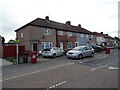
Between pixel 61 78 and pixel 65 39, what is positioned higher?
pixel 65 39

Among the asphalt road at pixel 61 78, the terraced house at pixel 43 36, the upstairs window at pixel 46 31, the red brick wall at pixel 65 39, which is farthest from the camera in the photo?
the red brick wall at pixel 65 39

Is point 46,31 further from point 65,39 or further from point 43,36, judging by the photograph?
point 65,39

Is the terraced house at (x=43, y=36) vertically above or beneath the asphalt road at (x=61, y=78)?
above

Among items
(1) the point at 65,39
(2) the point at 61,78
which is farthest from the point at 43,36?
(2) the point at 61,78

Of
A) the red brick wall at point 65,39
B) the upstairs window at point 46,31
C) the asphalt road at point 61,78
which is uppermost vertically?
the upstairs window at point 46,31

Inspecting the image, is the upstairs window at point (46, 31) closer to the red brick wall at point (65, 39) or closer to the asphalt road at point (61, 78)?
the red brick wall at point (65, 39)

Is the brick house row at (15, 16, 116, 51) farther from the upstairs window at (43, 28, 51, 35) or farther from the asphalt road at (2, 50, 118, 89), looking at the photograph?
the asphalt road at (2, 50, 118, 89)

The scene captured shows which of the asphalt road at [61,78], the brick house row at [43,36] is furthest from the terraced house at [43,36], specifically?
the asphalt road at [61,78]

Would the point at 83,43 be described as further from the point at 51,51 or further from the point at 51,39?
the point at 51,51

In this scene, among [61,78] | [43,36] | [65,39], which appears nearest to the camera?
[61,78]

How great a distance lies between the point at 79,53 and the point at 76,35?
14.6m

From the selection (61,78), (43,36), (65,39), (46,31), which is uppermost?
(46,31)

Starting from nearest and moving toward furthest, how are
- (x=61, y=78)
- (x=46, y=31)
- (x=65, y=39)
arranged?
(x=61, y=78) < (x=46, y=31) < (x=65, y=39)

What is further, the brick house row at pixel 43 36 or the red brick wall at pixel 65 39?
the red brick wall at pixel 65 39
